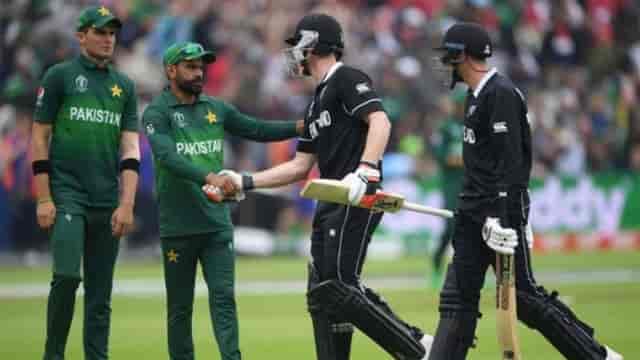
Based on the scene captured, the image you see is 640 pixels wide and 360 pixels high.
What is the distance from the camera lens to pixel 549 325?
1044 cm

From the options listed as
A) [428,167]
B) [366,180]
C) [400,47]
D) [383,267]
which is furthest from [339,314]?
[400,47]

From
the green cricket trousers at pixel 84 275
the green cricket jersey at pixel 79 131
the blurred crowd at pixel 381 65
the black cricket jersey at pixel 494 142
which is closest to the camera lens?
the black cricket jersey at pixel 494 142

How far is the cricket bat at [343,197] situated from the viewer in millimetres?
9766

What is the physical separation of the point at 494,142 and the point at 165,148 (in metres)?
2.49

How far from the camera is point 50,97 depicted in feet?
37.3

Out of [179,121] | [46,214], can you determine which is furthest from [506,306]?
[46,214]

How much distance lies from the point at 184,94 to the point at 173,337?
1808mm

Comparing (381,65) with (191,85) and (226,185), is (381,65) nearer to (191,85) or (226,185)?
(191,85)

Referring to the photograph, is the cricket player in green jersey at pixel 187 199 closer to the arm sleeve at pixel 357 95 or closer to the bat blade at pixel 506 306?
the arm sleeve at pixel 357 95

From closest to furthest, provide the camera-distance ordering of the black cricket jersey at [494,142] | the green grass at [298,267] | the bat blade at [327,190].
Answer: the bat blade at [327,190], the black cricket jersey at [494,142], the green grass at [298,267]

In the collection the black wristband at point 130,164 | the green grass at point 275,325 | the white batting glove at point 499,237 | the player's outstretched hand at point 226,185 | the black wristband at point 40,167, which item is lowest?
the green grass at point 275,325

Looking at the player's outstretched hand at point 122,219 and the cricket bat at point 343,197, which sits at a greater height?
the cricket bat at point 343,197

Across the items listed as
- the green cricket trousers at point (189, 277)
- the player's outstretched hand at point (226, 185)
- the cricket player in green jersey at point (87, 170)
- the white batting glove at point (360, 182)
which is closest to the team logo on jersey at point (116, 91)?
the cricket player in green jersey at point (87, 170)

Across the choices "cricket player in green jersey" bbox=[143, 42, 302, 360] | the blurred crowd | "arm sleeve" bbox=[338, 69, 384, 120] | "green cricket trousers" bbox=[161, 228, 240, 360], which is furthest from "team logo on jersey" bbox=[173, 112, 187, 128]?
the blurred crowd
